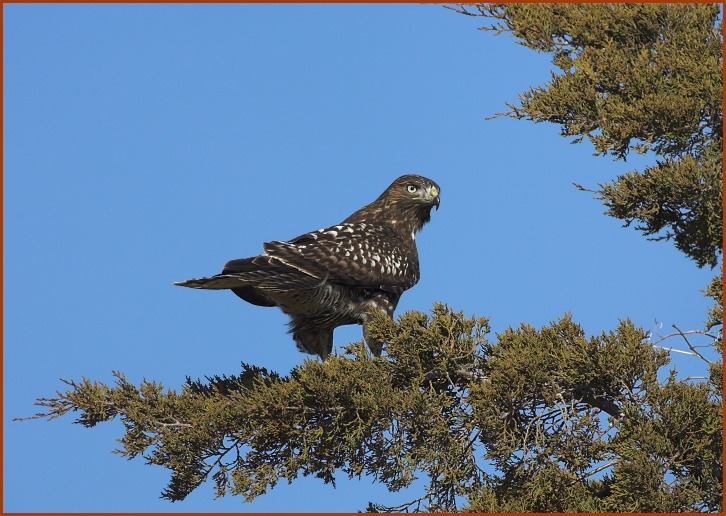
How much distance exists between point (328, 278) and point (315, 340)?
960 millimetres

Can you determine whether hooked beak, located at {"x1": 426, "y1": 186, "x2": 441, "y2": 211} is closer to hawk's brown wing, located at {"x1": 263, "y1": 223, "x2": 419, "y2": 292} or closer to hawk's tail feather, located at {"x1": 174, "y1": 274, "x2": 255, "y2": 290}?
hawk's brown wing, located at {"x1": 263, "y1": 223, "x2": 419, "y2": 292}

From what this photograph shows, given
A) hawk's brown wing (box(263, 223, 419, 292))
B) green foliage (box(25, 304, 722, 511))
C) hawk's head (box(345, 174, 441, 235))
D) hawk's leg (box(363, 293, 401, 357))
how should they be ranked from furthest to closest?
hawk's head (box(345, 174, 441, 235)), hawk's leg (box(363, 293, 401, 357)), hawk's brown wing (box(263, 223, 419, 292)), green foliage (box(25, 304, 722, 511))

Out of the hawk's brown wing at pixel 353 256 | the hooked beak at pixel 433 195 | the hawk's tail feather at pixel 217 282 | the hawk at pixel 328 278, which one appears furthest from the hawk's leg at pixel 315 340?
the hooked beak at pixel 433 195

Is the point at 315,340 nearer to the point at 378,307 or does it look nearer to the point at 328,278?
the point at 378,307

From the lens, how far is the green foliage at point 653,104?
9.22 m

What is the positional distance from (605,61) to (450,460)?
404 cm

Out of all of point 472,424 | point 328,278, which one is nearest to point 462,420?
point 472,424

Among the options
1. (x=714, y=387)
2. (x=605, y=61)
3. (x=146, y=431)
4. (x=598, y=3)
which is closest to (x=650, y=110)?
(x=605, y=61)

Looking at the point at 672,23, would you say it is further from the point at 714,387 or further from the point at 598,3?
the point at 714,387

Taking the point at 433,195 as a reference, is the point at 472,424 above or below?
below

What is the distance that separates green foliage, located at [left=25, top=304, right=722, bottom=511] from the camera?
25.5ft

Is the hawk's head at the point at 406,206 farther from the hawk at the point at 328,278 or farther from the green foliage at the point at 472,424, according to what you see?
the green foliage at the point at 472,424

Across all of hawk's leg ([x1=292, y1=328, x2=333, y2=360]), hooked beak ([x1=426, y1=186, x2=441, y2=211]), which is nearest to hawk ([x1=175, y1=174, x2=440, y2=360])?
hawk's leg ([x1=292, y1=328, x2=333, y2=360])

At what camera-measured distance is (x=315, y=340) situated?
33.7 feet
